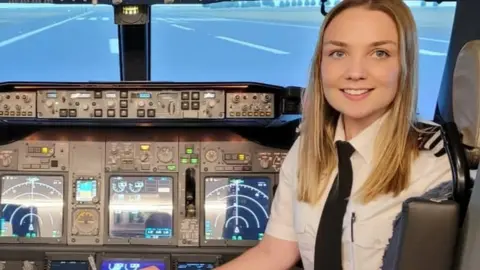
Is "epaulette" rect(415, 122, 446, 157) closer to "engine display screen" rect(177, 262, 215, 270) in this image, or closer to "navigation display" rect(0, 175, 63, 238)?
"engine display screen" rect(177, 262, 215, 270)

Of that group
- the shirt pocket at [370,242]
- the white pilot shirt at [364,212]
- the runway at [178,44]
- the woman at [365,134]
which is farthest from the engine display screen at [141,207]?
the shirt pocket at [370,242]

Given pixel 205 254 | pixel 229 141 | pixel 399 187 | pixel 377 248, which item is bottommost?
pixel 205 254

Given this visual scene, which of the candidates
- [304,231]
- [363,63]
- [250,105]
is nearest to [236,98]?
[250,105]

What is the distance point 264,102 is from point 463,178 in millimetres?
2061

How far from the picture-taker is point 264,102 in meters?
3.55

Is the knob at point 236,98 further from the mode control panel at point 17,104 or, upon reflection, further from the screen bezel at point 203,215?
the mode control panel at point 17,104

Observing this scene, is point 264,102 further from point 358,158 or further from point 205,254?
point 358,158

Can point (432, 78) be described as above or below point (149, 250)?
above

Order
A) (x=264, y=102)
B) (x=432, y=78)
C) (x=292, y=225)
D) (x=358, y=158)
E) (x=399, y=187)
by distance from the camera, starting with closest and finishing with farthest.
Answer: (x=399, y=187)
(x=358, y=158)
(x=292, y=225)
(x=264, y=102)
(x=432, y=78)

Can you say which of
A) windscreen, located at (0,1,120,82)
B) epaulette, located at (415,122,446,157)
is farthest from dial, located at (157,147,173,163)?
epaulette, located at (415,122,446,157)

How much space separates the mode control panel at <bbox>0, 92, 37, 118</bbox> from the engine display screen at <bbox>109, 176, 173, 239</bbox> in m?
0.60

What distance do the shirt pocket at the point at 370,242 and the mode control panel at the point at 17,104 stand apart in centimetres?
225

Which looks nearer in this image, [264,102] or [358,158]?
[358,158]

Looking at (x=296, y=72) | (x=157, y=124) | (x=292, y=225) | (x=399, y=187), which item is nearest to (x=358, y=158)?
(x=399, y=187)
